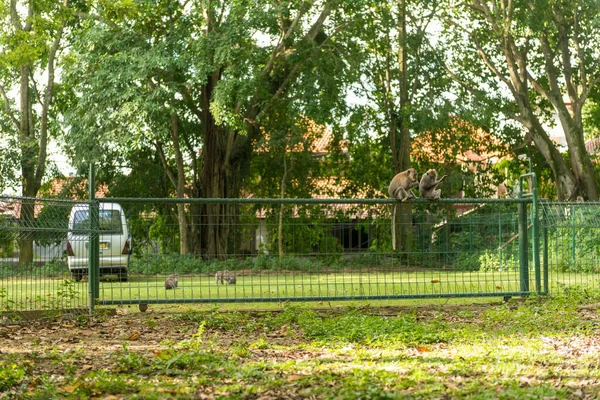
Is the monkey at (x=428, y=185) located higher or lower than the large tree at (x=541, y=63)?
lower

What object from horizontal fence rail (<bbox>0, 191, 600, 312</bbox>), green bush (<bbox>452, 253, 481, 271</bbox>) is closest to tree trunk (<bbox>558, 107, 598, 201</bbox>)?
horizontal fence rail (<bbox>0, 191, 600, 312</bbox>)

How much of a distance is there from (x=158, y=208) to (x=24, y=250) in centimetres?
483

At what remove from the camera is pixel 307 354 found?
329 inches

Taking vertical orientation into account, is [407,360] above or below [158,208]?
below

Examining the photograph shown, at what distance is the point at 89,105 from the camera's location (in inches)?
1022

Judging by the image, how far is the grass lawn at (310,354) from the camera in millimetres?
6536

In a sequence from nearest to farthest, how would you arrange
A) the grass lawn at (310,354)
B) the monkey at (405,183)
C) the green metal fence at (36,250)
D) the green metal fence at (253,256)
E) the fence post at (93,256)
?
the grass lawn at (310,354) → the green metal fence at (36,250) → the fence post at (93,256) → the green metal fence at (253,256) → the monkey at (405,183)

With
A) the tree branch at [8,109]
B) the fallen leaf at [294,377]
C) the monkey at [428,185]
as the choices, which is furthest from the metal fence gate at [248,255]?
the tree branch at [8,109]

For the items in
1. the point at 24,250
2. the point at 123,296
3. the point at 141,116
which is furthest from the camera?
the point at 141,116

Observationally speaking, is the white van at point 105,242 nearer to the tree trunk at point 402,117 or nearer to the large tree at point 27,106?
the large tree at point 27,106

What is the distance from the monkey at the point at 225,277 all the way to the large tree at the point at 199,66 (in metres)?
10.1

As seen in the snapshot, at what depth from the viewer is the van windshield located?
1159 cm

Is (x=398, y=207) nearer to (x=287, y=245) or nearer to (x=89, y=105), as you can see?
(x=287, y=245)

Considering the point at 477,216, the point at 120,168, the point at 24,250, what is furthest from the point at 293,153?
the point at 24,250
